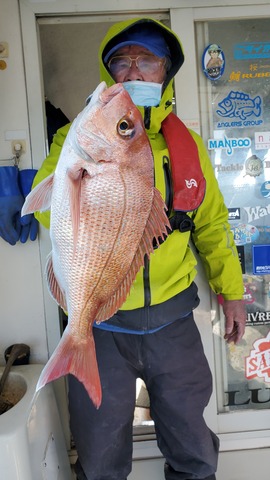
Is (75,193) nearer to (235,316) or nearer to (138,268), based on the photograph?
(138,268)

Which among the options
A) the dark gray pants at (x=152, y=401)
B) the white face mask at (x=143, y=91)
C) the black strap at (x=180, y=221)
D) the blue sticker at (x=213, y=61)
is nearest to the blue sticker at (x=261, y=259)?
the dark gray pants at (x=152, y=401)

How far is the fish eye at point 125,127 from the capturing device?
4.00 ft

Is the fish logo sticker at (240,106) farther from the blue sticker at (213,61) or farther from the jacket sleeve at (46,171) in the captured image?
the jacket sleeve at (46,171)

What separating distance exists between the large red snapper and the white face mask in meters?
0.54

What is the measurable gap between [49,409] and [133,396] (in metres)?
0.56

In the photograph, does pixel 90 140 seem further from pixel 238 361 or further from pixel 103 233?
pixel 238 361

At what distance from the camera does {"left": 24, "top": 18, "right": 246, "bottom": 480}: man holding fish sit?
1.28 meters

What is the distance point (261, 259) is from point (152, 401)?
1166 mm

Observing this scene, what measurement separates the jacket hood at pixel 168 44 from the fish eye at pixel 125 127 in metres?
0.63

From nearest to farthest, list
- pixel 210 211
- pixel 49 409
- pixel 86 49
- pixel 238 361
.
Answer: pixel 210 211 → pixel 49 409 → pixel 238 361 → pixel 86 49

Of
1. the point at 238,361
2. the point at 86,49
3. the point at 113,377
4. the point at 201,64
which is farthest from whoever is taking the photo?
the point at 86,49

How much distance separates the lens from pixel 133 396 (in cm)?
200

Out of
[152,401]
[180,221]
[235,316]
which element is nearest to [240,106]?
[180,221]

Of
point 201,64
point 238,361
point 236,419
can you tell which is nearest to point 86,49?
point 201,64
